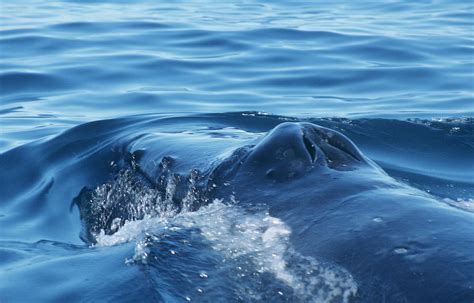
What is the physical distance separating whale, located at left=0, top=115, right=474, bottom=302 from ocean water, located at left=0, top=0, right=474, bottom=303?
0.11ft

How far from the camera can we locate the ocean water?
5684 mm

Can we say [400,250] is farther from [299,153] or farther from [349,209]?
[299,153]

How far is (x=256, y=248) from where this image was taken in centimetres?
563

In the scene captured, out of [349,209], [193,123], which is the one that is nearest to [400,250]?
[349,209]

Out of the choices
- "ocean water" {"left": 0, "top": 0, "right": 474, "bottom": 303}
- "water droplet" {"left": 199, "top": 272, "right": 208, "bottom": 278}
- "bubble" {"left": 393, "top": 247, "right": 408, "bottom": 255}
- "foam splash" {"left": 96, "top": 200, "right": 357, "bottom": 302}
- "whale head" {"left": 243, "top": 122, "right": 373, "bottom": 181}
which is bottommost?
"ocean water" {"left": 0, "top": 0, "right": 474, "bottom": 303}

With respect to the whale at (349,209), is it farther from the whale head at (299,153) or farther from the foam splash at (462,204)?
the foam splash at (462,204)

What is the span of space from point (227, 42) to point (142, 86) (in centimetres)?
422

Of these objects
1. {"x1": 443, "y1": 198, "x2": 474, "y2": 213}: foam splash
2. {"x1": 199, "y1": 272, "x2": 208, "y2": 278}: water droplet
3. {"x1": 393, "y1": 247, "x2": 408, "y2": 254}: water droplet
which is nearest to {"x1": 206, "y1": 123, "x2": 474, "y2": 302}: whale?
{"x1": 393, "y1": 247, "x2": 408, "y2": 254}: water droplet

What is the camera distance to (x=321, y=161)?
243 inches

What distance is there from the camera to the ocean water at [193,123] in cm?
568

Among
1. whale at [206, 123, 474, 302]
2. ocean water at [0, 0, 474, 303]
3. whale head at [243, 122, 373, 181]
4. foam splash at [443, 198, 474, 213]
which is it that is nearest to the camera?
whale at [206, 123, 474, 302]

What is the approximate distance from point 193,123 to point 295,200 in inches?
215

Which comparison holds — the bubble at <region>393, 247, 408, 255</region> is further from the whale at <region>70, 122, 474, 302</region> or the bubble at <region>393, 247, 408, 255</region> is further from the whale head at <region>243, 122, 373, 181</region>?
the whale head at <region>243, 122, 373, 181</region>

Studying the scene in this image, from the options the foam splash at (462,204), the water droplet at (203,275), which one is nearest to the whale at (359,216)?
the foam splash at (462,204)
